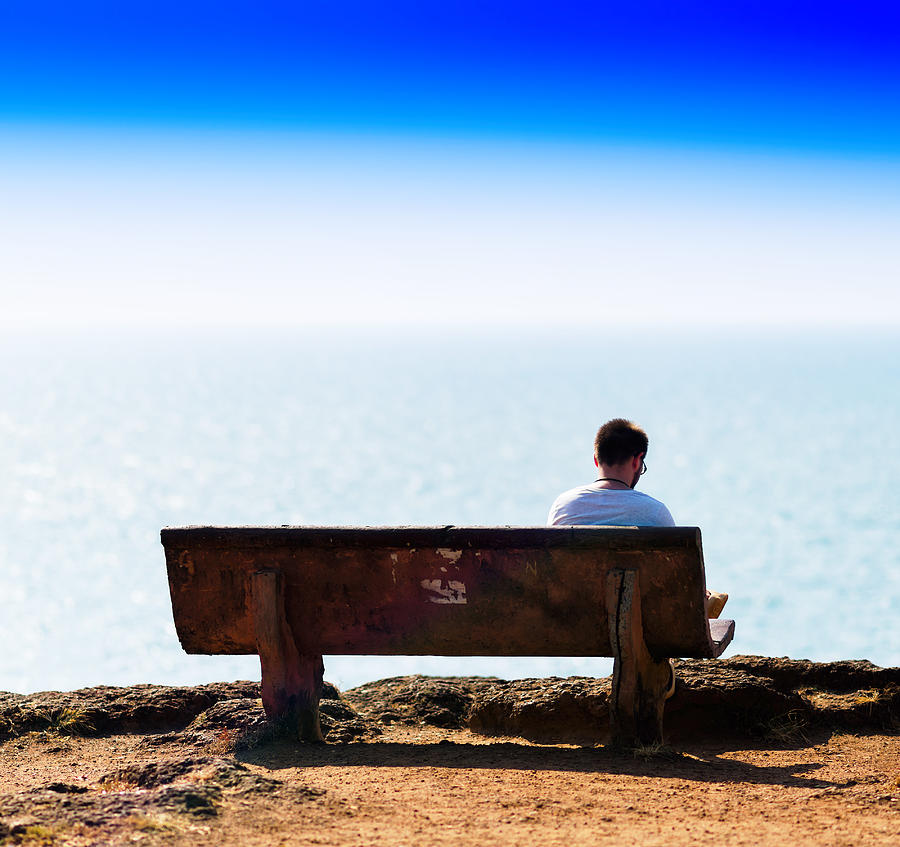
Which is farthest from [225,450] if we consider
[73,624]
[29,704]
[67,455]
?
[29,704]

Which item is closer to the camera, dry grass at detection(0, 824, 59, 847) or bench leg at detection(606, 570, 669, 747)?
dry grass at detection(0, 824, 59, 847)

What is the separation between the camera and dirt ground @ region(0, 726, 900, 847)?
377 cm

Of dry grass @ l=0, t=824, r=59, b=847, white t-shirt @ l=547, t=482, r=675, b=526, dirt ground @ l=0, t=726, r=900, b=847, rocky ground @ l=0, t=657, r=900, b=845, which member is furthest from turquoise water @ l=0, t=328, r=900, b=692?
dry grass @ l=0, t=824, r=59, b=847

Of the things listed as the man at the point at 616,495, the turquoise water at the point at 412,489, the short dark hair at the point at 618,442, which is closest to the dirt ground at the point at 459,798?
the man at the point at 616,495

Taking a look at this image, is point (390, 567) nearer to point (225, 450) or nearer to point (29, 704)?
point (29, 704)

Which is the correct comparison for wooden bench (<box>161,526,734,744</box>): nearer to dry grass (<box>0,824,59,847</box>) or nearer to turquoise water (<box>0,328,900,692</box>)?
dry grass (<box>0,824,59,847</box>)

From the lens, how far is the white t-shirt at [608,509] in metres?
5.59

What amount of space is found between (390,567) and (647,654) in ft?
4.31

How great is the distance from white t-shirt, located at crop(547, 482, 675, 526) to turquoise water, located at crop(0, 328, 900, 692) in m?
7.26

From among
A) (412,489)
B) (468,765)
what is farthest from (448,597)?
(412,489)

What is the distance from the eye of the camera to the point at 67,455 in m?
101

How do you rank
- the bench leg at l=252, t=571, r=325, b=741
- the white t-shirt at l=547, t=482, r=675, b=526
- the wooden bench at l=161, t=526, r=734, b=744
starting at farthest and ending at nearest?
the white t-shirt at l=547, t=482, r=675, b=526 < the bench leg at l=252, t=571, r=325, b=741 < the wooden bench at l=161, t=526, r=734, b=744

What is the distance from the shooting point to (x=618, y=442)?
5.82 m

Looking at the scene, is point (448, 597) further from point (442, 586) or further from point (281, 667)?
point (281, 667)
